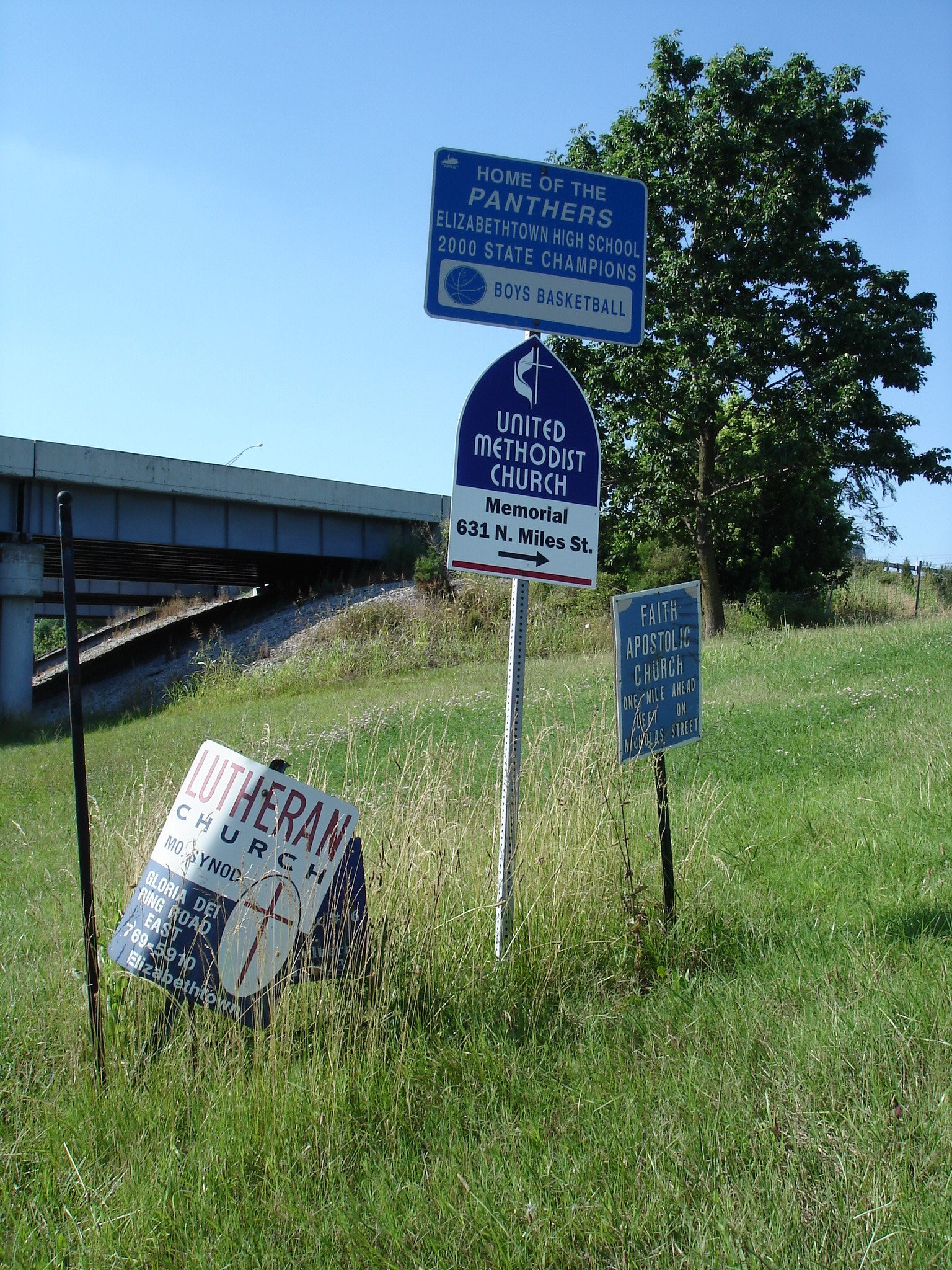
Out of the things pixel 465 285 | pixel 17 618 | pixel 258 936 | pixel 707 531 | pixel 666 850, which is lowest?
pixel 258 936

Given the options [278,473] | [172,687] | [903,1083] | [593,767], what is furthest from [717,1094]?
[278,473]

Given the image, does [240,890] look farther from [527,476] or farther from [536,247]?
[536,247]

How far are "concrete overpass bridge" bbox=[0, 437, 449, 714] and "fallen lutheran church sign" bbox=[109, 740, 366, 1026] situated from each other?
906 inches

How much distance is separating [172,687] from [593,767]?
2061cm

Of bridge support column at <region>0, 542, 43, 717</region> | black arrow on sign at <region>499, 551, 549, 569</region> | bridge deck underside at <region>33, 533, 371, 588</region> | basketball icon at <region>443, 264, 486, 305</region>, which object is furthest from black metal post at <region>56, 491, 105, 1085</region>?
bridge deck underside at <region>33, 533, 371, 588</region>

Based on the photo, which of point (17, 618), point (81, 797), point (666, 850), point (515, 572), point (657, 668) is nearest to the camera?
point (81, 797)

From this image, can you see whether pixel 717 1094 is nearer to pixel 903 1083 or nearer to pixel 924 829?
pixel 903 1083

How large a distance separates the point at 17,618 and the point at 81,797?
23842mm

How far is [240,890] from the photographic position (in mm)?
3230

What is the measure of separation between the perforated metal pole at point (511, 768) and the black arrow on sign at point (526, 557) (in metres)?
0.09

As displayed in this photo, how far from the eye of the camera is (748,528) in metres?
28.1

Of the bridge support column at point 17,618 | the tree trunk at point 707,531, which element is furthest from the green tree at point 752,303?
the bridge support column at point 17,618

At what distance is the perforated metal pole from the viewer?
3734 mm

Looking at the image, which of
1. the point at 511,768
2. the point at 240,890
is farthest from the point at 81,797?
the point at 511,768
